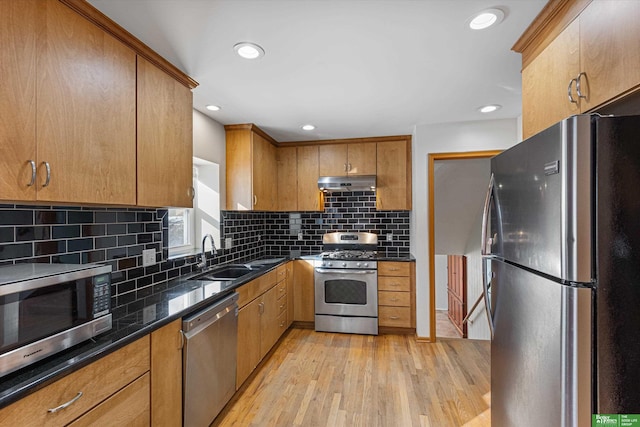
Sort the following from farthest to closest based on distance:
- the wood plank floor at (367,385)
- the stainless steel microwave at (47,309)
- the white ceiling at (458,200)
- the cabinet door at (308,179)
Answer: the white ceiling at (458,200)
the cabinet door at (308,179)
the wood plank floor at (367,385)
the stainless steel microwave at (47,309)

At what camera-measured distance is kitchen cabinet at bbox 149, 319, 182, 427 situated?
149 centimetres

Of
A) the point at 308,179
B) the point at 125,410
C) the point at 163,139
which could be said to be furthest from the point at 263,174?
the point at 125,410

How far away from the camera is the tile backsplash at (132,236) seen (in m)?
1.46

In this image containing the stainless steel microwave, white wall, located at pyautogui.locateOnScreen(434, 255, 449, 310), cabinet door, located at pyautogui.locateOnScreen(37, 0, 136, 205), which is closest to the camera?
the stainless steel microwave

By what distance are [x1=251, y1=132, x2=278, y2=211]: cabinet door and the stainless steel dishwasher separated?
4.70ft

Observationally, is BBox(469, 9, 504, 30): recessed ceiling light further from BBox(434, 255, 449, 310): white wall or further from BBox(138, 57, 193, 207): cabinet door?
A: BBox(434, 255, 449, 310): white wall

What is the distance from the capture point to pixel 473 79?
220cm

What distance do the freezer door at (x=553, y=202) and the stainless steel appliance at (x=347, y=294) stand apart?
7.82 feet

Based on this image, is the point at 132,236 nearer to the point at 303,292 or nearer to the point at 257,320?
the point at 257,320

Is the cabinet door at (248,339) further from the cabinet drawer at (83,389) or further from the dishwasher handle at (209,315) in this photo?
the cabinet drawer at (83,389)

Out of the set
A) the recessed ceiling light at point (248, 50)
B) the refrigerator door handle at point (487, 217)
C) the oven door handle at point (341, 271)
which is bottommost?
the oven door handle at point (341, 271)

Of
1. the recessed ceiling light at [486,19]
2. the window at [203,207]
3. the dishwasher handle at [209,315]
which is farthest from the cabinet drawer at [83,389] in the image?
the recessed ceiling light at [486,19]

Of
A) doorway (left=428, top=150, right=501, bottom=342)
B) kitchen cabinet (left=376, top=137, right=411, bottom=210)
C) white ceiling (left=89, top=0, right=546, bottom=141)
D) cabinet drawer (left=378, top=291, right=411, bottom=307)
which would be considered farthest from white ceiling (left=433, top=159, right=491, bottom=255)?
white ceiling (left=89, top=0, right=546, bottom=141)

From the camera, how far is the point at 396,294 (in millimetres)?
3580
